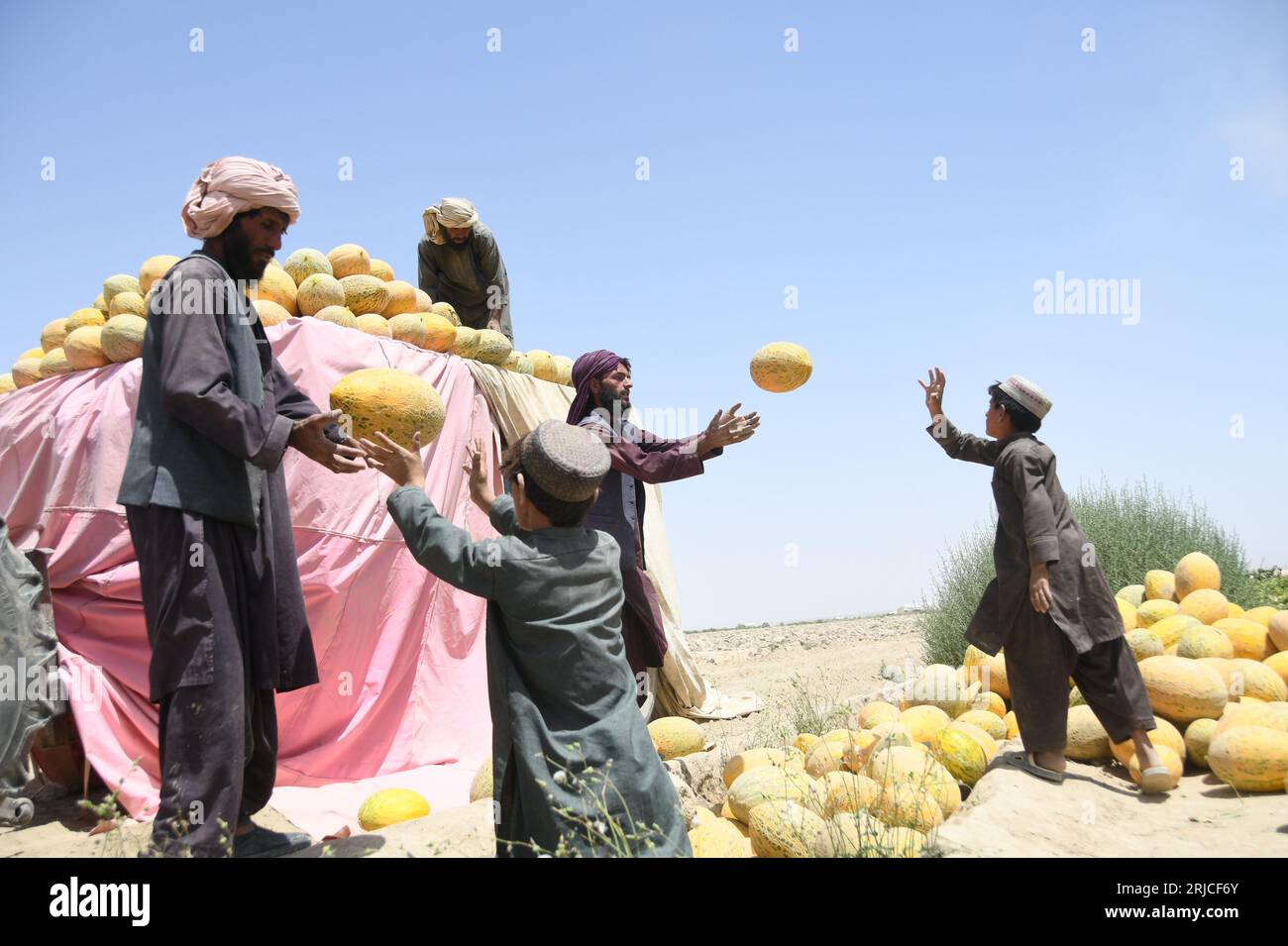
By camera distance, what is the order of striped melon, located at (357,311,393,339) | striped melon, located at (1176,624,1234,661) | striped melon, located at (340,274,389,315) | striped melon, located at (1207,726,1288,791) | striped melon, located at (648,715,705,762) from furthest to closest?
striped melon, located at (340,274,389,315), striped melon, located at (357,311,393,339), striped melon, located at (1176,624,1234,661), striped melon, located at (648,715,705,762), striped melon, located at (1207,726,1288,791)

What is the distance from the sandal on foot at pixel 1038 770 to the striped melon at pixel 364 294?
4.77m

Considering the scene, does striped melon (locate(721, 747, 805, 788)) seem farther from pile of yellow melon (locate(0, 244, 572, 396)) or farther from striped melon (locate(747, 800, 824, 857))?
pile of yellow melon (locate(0, 244, 572, 396))

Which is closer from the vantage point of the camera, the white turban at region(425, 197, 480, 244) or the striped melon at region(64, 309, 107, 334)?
the striped melon at region(64, 309, 107, 334)

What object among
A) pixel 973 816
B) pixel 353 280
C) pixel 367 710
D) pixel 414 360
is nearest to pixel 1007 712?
pixel 973 816

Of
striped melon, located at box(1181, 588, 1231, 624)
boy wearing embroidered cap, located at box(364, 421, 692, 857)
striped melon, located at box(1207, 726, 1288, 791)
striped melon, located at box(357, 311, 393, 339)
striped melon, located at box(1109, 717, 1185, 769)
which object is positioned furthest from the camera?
striped melon, located at box(1181, 588, 1231, 624)

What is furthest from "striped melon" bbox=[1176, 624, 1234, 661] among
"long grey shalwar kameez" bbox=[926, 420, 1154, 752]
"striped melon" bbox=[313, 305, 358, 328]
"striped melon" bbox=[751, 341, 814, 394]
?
"striped melon" bbox=[313, 305, 358, 328]

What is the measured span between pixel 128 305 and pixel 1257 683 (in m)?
7.01

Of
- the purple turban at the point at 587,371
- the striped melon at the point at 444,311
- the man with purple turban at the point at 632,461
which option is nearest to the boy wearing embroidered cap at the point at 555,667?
the man with purple turban at the point at 632,461

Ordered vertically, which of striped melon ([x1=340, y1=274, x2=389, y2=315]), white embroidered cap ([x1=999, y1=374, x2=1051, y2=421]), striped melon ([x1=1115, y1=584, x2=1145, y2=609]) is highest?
striped melon ([x1=340, y1=274, x2=389, y2=315])

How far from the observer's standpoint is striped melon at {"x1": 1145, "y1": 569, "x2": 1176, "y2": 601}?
691 cm

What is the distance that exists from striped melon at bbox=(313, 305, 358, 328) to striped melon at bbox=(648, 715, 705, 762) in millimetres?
3084

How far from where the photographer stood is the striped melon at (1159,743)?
4.64m
